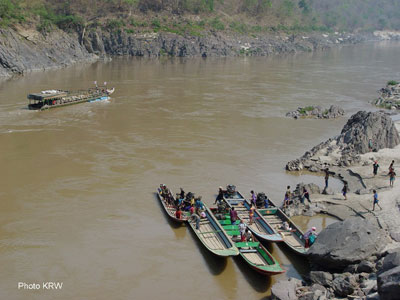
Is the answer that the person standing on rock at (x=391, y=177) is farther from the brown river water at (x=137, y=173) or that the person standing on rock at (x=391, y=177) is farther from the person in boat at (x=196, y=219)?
the person in boat at (x=196, y=219)

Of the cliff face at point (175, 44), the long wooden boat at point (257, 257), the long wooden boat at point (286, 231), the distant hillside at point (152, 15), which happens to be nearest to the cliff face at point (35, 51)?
the distant hillside at point (152, 15)

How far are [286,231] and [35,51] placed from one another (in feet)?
220

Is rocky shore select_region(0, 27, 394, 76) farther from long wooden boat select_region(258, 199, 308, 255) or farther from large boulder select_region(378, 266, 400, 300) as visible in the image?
large boulder select_region(378, 266, 400, 300)

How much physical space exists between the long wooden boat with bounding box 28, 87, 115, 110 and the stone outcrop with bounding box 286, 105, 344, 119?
73.0 feet

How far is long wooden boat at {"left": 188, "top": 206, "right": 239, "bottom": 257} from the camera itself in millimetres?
17406

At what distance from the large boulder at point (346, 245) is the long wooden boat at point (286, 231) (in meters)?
0.92

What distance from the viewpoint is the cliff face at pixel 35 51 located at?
65250 millimetres

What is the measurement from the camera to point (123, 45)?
330 ft

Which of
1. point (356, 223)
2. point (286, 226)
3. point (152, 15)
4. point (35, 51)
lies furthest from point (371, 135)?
point (152, 15)

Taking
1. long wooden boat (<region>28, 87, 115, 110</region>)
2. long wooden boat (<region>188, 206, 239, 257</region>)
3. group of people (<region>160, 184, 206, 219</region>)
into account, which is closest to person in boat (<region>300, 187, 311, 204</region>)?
long wooden boat (<region>188, 206, 239, 257</region>)

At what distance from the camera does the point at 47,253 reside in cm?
1858

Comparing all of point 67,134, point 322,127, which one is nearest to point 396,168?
point 322,127

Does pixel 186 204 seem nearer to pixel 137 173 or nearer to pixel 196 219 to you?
pixel 196 219

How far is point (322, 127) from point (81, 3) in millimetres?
86621
